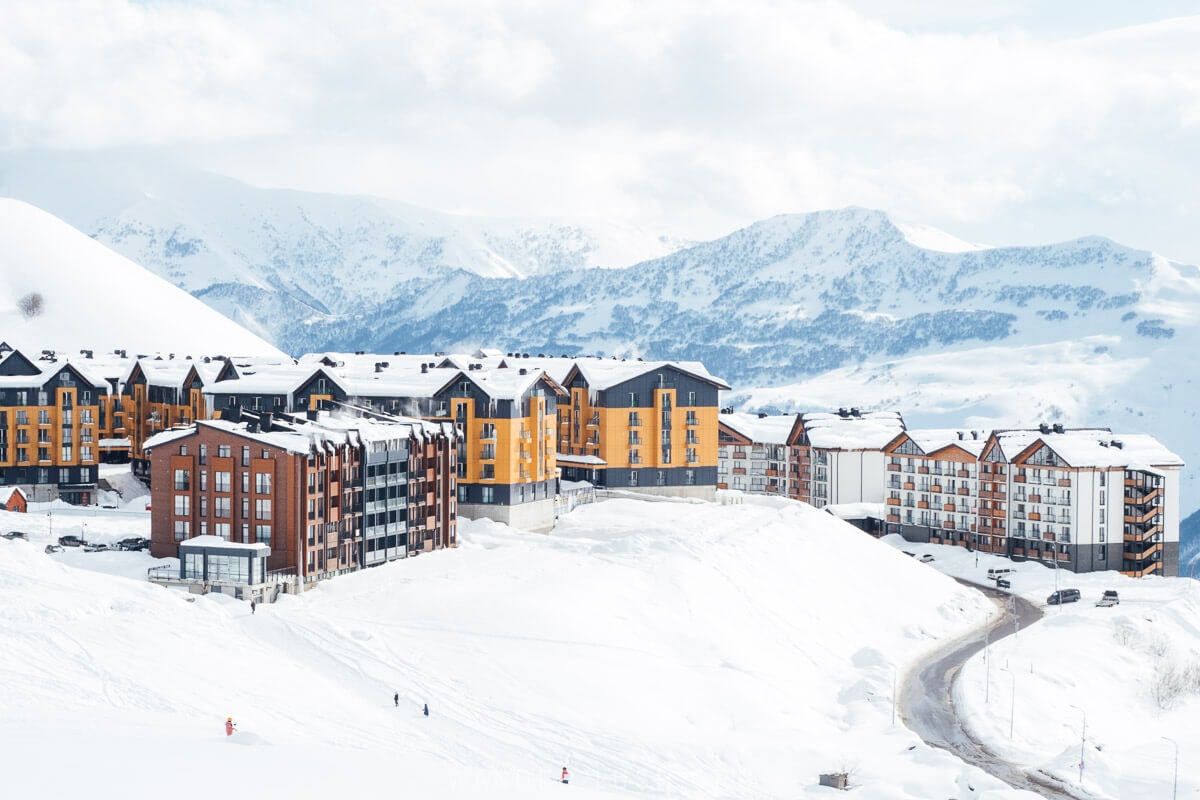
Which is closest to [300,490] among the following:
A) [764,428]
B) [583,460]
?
[583,460]

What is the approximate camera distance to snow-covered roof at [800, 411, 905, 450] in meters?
156

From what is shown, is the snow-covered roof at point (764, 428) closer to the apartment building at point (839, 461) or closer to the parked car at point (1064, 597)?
the apartment building at point (839, 461)

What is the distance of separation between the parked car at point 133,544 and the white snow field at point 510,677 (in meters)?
2.38

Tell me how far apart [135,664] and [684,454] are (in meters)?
72.3

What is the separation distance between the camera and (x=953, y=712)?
8450 centimetres

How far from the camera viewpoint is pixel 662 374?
135500 millimetres

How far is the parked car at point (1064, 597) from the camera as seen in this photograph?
117 metres

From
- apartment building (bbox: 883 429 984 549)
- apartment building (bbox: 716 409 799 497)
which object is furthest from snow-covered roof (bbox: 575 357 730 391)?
apartment building (bbox: 716 409 799 497)

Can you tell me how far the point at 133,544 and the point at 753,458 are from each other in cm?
8188

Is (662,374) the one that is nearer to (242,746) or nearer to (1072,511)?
(1072,511)

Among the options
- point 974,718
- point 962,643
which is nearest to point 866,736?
point 974,718

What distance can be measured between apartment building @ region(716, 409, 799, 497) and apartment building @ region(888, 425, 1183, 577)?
69.4 feet

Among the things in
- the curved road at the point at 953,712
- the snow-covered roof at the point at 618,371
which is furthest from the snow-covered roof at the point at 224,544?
the snow-covered roof at the point at 618,371

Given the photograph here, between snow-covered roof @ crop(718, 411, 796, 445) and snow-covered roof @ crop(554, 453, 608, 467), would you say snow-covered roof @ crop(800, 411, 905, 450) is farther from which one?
snow-covered roof @ crop(554, 453, 608, 467)
